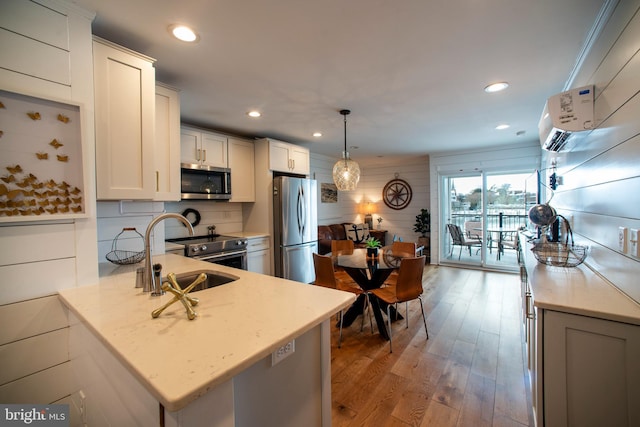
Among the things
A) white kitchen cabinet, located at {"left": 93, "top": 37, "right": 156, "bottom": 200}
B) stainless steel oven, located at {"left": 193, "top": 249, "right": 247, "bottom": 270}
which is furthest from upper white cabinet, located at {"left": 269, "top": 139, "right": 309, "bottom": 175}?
white kitchen cabinet, located at {"left": 93, "top": 37, "right": 156, "bottom": 200}

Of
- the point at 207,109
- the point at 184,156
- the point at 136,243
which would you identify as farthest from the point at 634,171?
the point at 184,156

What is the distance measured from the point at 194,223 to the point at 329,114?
229cm

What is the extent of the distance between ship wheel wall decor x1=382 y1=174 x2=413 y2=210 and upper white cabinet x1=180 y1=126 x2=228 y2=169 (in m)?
4.33

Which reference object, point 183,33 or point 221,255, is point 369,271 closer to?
point 221,255

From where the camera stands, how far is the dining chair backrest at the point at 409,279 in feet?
8.18

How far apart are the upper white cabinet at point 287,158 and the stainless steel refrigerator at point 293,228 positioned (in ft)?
0.82

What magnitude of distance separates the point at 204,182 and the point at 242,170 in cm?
64

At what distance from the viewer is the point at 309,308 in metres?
1.11

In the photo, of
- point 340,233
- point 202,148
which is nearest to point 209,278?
point 202,148

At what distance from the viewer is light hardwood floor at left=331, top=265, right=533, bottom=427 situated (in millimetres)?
1720

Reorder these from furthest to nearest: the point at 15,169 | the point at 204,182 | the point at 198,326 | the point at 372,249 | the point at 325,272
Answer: the point at 204,182 < the point at 372,249 < the point at 325,272 < the point at 15,169 < the point at 198,326

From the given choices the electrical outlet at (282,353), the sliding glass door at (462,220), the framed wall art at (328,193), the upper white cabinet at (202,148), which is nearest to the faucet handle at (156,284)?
the electrical outlet at (282,353)

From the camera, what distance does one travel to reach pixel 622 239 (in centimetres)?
128

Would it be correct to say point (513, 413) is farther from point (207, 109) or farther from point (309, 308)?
point (207, 109)
